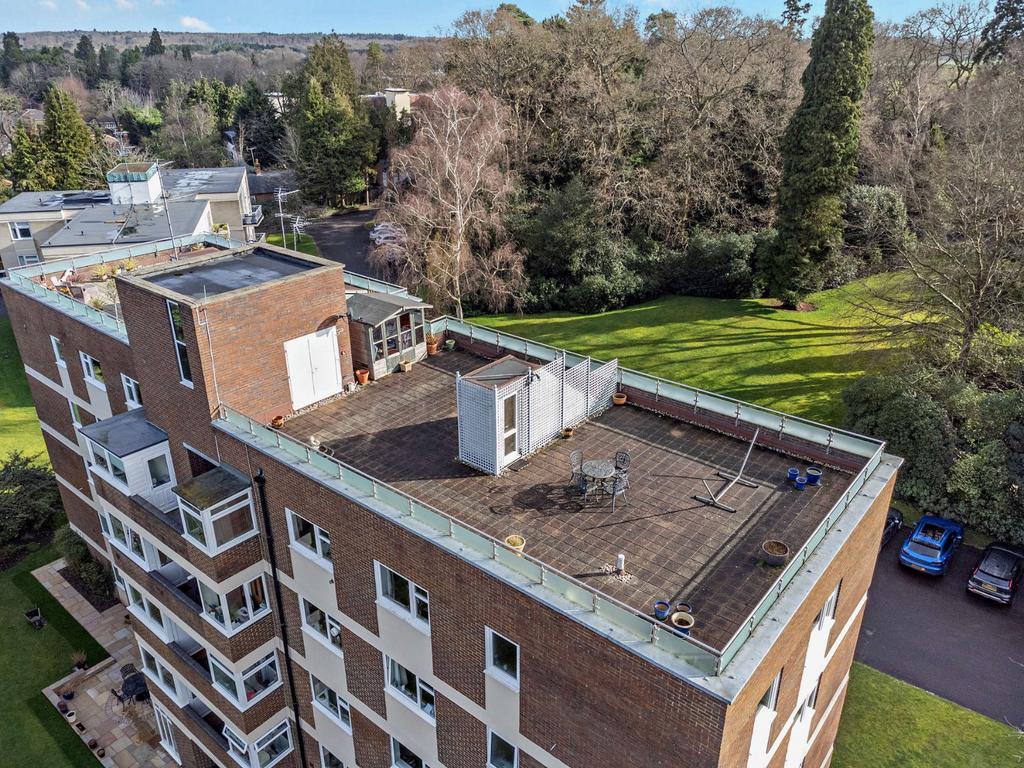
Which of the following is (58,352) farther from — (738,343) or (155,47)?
(155,47)

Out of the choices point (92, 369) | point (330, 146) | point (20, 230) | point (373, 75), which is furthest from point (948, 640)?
point (373, 75)

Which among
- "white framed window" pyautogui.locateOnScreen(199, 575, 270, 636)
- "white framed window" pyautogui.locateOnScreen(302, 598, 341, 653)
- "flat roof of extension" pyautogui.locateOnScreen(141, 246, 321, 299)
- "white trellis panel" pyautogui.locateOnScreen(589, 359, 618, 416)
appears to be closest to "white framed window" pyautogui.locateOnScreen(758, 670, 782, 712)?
"white trellis panel" pyautogui.locateOnScreen(589, 359, 618, 416)

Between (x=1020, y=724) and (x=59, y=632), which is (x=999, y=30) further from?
(x=59, y=632)

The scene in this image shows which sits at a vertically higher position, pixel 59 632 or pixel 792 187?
pixel 792 187

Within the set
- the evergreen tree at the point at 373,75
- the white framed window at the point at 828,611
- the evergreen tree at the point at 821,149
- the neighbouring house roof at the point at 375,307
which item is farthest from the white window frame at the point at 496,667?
the evergreen tree at the point at 373,75

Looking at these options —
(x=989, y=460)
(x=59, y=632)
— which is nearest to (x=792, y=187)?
(x=989, y=460)

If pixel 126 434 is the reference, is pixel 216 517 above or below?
below
